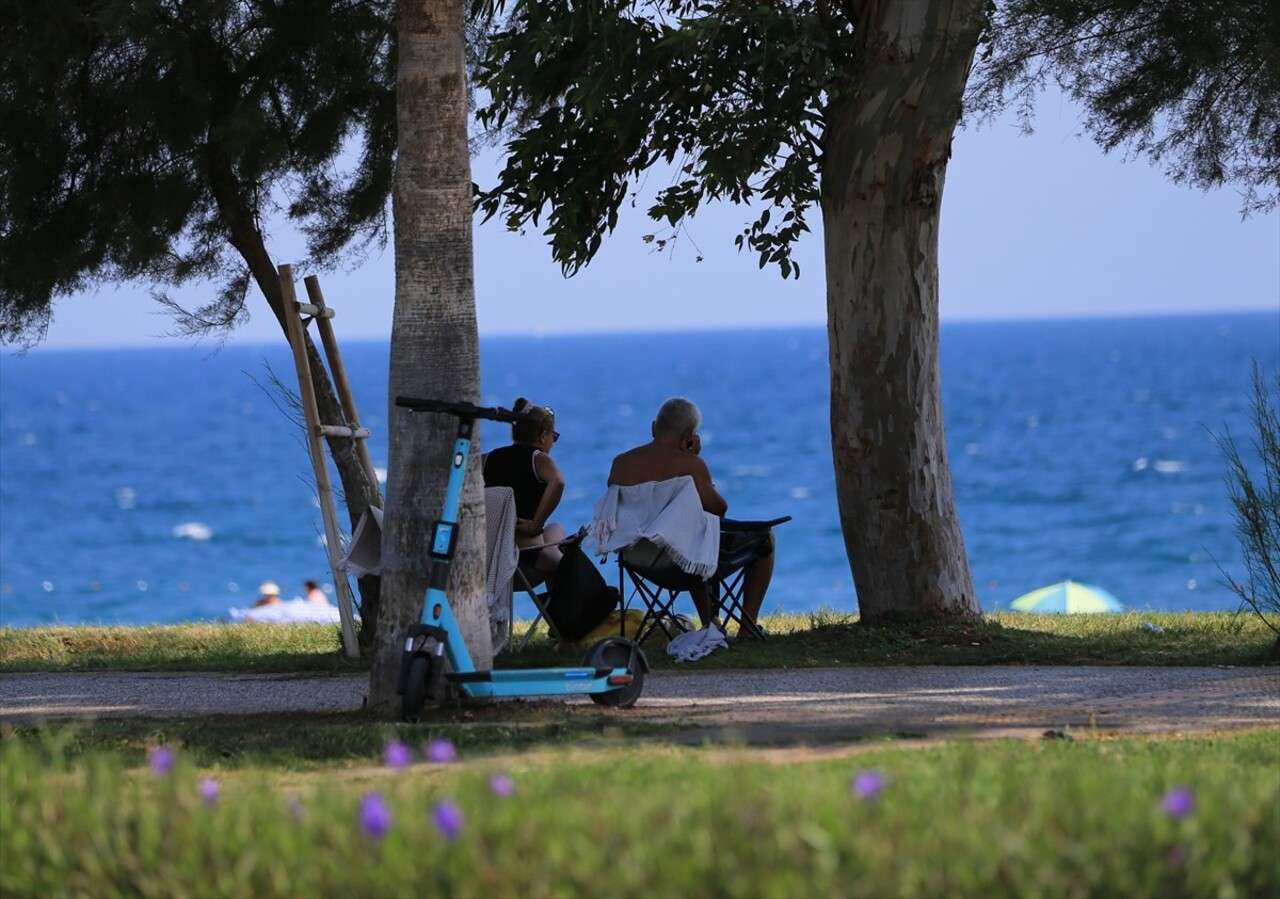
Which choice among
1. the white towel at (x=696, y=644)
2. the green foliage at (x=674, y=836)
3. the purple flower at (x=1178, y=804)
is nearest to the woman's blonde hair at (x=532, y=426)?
the white towel at (x=696, y=644)

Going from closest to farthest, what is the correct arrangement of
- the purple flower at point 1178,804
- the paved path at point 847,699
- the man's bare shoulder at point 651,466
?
the purple flower at point 1178,804
the paved path at point 847,699
the man's bare shoulder at point 651,466

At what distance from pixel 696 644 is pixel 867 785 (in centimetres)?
538

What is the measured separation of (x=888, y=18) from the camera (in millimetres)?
9633

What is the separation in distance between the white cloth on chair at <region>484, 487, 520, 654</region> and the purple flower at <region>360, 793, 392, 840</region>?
527 centimetres

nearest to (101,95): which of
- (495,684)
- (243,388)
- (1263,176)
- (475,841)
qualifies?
(495,684)

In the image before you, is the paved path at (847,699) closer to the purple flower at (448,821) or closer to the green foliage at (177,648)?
the green foliage at (177,648)

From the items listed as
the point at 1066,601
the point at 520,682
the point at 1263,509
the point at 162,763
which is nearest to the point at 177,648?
the point at 520,682

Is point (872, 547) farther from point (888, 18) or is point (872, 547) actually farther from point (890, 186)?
point (888, 18)

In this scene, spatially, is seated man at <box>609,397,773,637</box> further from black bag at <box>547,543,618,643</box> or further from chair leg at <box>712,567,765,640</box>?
black bag at <box>547,543,618,643</box>

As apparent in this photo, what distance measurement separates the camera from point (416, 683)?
6.58 m

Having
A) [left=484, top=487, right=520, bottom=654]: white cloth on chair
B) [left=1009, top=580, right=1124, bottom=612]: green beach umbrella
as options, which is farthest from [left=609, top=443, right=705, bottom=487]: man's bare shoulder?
[left=1009, top=580, right=1124, bottom=612]: green beach umbrella

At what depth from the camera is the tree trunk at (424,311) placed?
707 cm

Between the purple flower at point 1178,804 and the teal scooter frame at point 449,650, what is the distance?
3.15 m

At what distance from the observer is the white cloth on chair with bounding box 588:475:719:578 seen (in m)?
9.52
